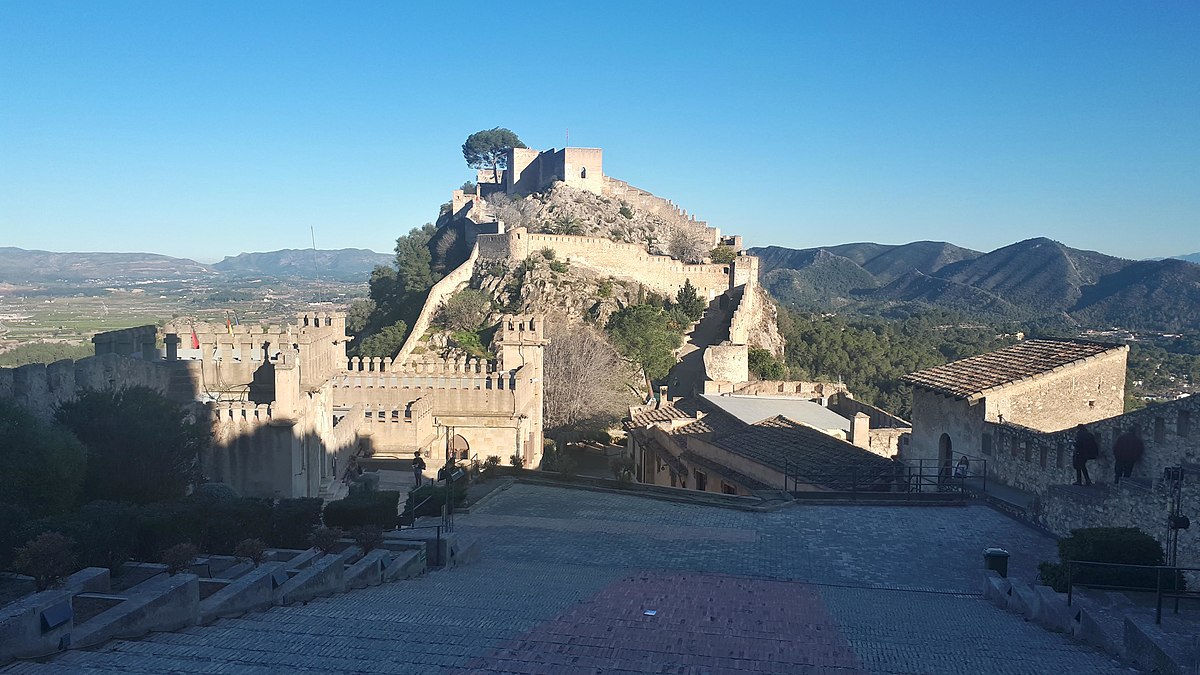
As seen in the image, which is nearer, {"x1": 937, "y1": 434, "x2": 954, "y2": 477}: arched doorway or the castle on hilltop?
the castle on hilltop

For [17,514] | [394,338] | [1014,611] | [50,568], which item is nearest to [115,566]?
[17,514]

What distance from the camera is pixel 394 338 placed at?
43688mm

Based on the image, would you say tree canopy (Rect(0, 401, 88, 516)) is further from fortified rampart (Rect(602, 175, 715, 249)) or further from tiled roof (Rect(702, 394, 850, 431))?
fortified rampart (Rect(602, 175, 715, 249))

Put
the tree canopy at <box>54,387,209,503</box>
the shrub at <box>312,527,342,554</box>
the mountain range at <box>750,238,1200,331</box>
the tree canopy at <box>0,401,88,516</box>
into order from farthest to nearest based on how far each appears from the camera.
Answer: the mountain range at <box>750,238,1200,331</box> < the tree canopy at <box>54,387,209,503</box> < the tree canopy at <box>0,401,88,516</box> < the shrub at <box>312,527,342,554</box>

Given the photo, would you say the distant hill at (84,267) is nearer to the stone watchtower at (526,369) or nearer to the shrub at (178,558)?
the stone watchtower at (526,369)

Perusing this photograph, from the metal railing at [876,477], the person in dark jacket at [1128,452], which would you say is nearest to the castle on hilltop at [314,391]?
the metal railing at [876,477]

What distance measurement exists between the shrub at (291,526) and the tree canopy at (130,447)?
338 cm

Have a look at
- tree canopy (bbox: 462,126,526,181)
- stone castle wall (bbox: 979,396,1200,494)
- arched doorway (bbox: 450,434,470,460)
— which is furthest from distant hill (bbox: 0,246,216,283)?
stone castle wall (bbox: 979,396,1200,494)

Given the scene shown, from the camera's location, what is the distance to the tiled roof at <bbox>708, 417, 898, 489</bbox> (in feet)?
49.1

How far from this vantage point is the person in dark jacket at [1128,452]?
36.0ft

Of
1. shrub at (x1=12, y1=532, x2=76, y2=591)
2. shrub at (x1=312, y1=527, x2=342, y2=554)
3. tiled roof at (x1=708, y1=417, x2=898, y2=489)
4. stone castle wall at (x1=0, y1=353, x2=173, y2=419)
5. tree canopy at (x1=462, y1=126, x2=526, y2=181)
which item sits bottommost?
tiled roof at (x1=708, y1=417, x2=898, y2=489)

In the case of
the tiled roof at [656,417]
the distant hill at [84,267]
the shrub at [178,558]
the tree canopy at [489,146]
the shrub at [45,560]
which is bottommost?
the tiled roof at [656,417]

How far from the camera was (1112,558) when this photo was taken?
24.9 feet

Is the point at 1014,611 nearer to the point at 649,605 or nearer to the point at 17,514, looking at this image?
the point at 649,605
